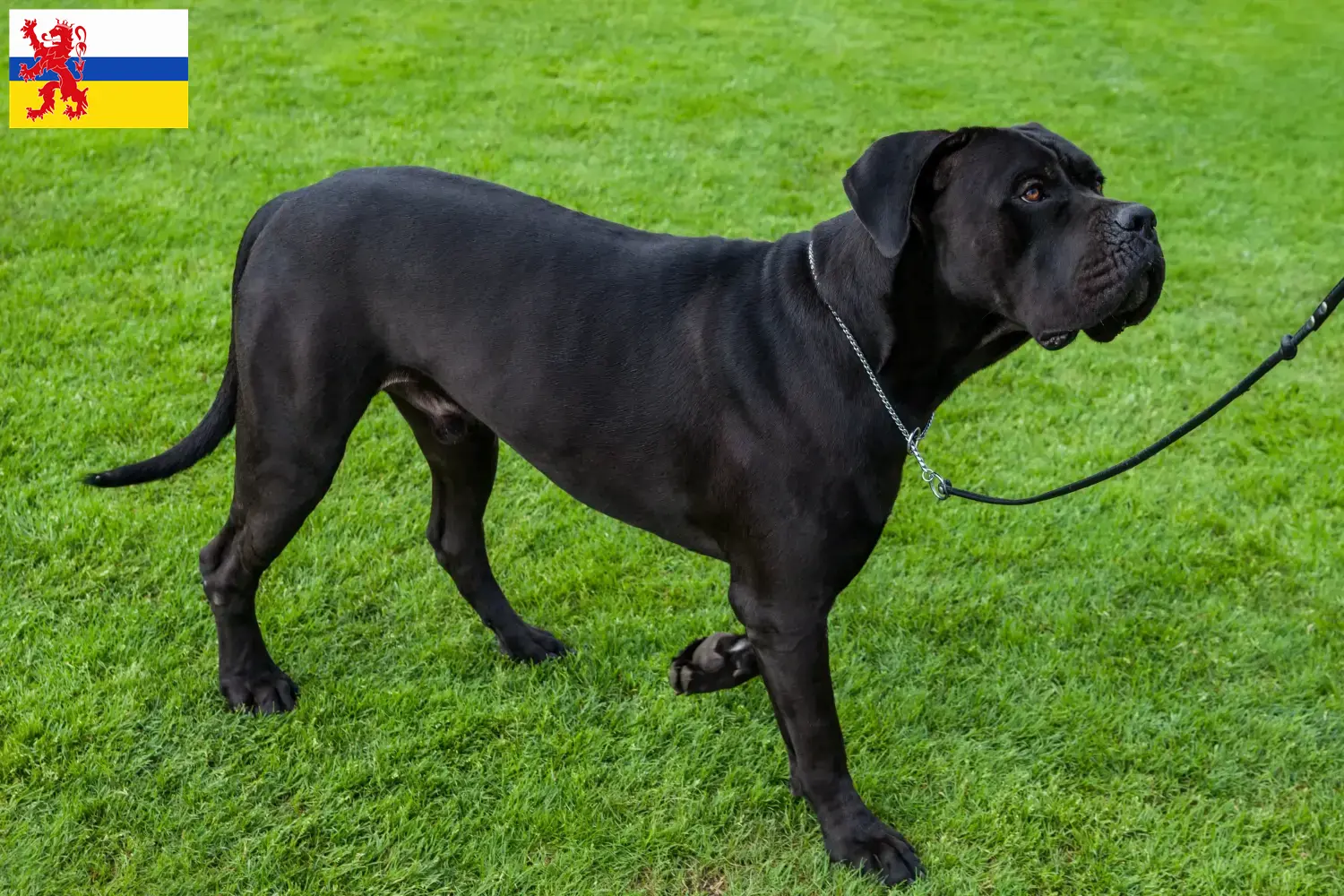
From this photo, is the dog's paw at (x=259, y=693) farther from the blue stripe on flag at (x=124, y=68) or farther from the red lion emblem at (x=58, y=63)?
the blue stripe on flag at (x=124, y=68)

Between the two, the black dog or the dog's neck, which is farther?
the dog's neck

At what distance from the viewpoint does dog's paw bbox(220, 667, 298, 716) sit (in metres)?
3.31

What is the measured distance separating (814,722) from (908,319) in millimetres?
1021

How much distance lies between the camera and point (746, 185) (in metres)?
7.61

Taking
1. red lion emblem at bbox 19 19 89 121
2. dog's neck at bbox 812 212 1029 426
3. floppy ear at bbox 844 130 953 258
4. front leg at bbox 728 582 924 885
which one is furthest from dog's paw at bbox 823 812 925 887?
red lion emblem at bbox 19 19 89 121

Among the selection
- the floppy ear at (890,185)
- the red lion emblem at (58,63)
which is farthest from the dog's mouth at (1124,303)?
the red lion emblem at (58,63)

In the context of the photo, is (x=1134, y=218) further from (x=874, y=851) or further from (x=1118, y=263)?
(x=874, y=851)

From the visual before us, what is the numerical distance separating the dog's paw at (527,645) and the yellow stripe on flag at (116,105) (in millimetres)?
5813

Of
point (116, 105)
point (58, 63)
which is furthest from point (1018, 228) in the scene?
point (58, 63)

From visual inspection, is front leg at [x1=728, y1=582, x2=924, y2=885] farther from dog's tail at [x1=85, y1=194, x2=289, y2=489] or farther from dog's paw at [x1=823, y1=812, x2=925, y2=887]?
dog's tail at [x1=85, y1=194, x2=289, y2=489]

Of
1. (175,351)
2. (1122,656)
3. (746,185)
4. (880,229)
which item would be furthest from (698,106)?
(880,229)

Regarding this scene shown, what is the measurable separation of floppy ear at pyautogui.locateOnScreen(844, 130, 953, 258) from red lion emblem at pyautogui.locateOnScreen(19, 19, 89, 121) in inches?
283

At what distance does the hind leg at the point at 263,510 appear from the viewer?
301cm

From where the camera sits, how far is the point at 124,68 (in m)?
8.62
